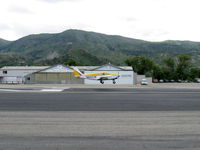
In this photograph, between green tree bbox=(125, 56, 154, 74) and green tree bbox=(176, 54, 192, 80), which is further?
green tree bbox=(125, 56, 154, 74)

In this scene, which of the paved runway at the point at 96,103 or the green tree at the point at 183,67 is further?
the green tree at the point at 183,67

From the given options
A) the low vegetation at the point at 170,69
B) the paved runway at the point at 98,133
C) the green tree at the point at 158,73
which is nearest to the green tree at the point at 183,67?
the low vegetation at the point at 170,69

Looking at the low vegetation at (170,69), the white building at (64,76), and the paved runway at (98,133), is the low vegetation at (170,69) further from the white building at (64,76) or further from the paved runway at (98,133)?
the paved runway at (98,133)

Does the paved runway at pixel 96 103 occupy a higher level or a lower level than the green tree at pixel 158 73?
lower

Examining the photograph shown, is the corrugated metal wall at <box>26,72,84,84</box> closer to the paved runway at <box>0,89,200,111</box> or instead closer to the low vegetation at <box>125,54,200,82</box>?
the paved runway at <box>0,89,200,111</box>

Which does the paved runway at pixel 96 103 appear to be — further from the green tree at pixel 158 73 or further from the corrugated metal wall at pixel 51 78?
the green tree at pixel 158 73

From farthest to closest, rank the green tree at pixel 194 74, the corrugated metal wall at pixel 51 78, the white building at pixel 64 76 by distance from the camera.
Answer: the green tree at pixel 194 74
the corrugated metal wall at pixel 51 78
the white building at pixel 64 76

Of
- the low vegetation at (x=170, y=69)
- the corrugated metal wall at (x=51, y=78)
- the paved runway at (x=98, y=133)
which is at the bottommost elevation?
the paved runway at (x=98, y=133)

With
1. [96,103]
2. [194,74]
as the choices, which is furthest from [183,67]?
[96,103]

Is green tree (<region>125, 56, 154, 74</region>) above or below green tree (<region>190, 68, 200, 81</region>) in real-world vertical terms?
above

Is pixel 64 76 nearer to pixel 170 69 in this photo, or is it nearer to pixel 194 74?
pixel 170 69

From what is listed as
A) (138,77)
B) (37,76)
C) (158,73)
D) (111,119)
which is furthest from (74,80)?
(158,73)

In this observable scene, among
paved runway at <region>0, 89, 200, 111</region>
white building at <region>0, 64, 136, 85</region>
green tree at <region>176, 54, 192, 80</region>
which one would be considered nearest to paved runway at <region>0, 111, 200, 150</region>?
paved runway at <region>0, 89, 200, 111</region>

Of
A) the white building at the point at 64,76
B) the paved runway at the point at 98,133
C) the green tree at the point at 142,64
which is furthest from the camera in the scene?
the green tree at the point at 142,64
